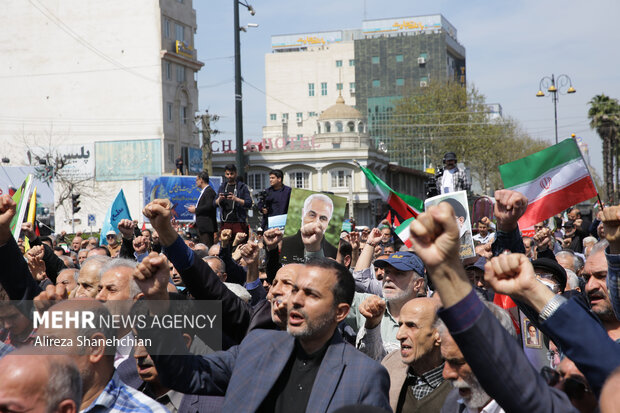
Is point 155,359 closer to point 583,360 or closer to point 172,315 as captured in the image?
point 172,315

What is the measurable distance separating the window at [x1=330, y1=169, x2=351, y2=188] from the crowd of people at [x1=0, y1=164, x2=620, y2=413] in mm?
68506

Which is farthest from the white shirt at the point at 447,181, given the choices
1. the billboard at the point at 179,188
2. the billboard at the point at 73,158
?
the billboard at the point at 73,158

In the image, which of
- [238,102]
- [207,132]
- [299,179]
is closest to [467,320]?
[238,102]

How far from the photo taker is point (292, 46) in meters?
135

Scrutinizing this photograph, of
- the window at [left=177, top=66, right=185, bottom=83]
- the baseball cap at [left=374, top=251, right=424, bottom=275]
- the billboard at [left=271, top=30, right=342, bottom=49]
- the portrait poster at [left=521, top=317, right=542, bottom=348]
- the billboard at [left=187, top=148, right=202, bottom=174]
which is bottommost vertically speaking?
the portrait poster at [left=521, top=317, right=542, bottom=348]

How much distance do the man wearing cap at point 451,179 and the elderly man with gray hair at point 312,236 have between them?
3179 millimetres

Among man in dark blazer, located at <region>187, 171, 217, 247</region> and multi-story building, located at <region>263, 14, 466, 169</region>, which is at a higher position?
multi-story building, located at <region>263, 14, 466, 169</region>

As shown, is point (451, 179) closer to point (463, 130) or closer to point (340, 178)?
point (463, 130)

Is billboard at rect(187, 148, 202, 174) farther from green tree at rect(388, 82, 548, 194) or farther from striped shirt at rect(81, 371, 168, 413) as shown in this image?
striped shirt at rect(81, 371, 168, 413)

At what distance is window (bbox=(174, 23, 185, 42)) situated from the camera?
70.4 m

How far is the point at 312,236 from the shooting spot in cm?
594

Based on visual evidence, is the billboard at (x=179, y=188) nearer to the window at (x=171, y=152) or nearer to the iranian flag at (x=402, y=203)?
the iranian flag at (x=402, y=203)

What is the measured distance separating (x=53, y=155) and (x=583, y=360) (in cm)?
6980

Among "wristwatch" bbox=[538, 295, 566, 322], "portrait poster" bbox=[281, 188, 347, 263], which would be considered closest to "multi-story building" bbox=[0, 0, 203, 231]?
"portrait poster" bbox=[281, 188, 347, 263]
